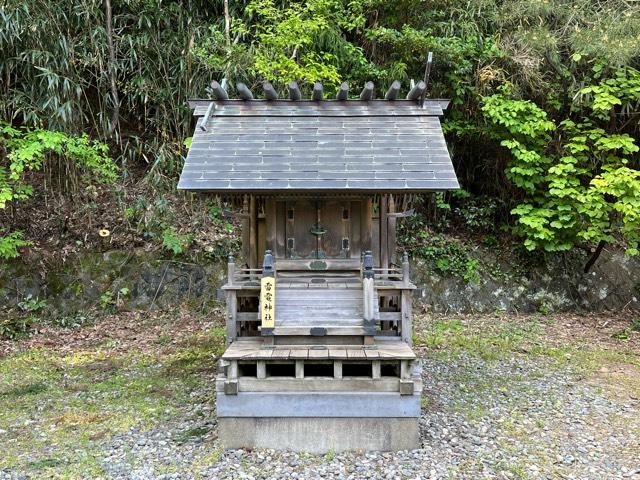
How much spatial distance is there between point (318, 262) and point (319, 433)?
2.18m

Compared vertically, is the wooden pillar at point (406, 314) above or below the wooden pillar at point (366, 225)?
below

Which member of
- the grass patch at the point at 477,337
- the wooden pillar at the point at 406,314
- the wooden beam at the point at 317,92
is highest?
the wooden beam at the point at 317,92

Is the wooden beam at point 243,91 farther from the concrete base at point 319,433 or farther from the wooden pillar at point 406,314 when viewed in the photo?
the concrete base at point 319,433

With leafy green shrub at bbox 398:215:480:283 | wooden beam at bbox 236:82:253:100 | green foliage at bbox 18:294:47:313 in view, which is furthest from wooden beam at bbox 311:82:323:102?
green foliage at bbox 18:294:47:313

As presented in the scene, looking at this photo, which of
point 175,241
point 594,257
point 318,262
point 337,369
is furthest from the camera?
point 594,257

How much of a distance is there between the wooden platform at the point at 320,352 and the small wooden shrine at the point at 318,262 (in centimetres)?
2

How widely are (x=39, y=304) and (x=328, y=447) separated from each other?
787cm

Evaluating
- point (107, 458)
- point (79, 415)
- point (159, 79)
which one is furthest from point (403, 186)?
point (159, 79)

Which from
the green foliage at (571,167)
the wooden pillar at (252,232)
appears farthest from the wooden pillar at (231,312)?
the green foliage at (571,167)

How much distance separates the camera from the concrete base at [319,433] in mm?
4883

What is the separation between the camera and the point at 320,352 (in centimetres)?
493

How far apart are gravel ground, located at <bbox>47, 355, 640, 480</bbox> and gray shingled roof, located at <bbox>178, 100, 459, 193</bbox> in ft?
9.67

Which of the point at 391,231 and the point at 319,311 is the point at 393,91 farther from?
the point at 319,311

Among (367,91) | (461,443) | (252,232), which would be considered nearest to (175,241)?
(252,232)
